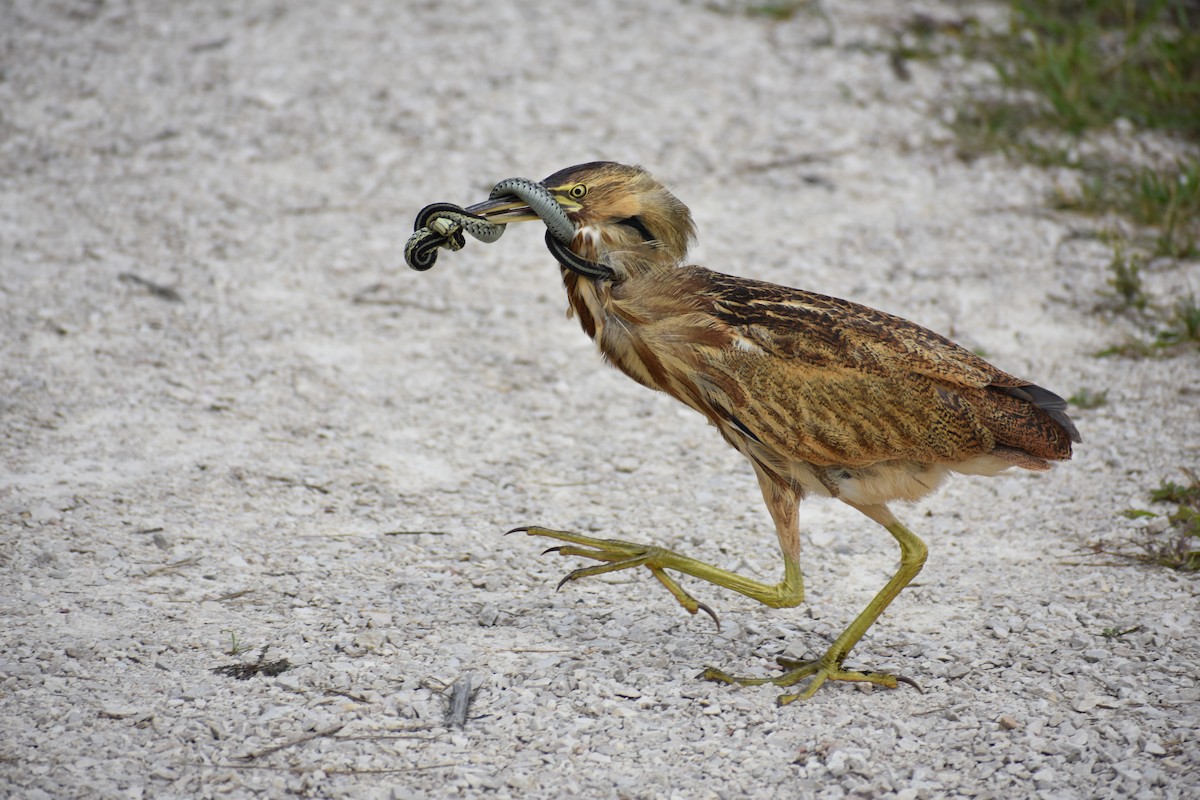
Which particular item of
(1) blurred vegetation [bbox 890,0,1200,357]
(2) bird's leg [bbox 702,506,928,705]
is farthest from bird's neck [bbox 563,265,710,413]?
(1) blurred vegetation [bbox 890,0,1200,357]

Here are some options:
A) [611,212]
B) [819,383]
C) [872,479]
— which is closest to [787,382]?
[819,383]

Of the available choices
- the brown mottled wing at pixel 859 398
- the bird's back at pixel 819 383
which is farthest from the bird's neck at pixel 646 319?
the brown mottled wing at pixel 859 398

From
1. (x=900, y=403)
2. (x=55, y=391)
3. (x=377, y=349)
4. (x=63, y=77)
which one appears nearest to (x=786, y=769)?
(x=900, y=403)

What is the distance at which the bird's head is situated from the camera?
159 inches

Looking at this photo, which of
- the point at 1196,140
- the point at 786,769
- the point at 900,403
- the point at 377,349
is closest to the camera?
the point at 786,769

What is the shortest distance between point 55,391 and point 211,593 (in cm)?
176

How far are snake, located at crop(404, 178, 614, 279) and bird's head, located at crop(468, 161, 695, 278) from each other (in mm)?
33

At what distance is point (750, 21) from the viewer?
9617 millimetres

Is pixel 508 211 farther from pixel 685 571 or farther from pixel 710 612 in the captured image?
pixel 710 612

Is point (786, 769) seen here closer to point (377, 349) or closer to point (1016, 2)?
point (377, 349)

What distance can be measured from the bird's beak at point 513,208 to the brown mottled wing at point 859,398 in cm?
58

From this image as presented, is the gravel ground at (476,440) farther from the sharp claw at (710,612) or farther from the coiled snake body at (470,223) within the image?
the coiled snake body at (470,223)

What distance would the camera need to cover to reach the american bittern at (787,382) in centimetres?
396

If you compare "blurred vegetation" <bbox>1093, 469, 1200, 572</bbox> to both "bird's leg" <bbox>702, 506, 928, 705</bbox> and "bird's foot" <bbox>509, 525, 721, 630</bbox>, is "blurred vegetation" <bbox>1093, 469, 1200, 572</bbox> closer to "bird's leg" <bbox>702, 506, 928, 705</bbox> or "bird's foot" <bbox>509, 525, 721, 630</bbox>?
"bird's leg" <bbox>702, 506, 928, 705</bbox>
